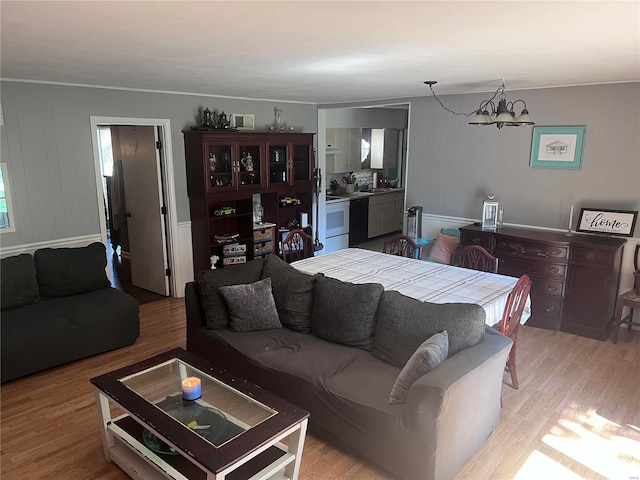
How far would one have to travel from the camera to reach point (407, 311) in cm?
286

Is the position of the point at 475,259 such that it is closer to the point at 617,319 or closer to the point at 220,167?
the point at 617,319

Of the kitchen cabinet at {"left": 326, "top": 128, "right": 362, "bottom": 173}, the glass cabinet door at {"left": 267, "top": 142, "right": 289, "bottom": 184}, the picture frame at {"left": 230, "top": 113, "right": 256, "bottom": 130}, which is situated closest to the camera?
the picture frame at {"left": 230, "top": 113, "right": 256, "bottom": 130}

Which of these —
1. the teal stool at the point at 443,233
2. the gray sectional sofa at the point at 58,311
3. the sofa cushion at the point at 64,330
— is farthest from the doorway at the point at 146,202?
the teal stool at the point at 443,233

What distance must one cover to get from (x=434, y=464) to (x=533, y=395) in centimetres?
141

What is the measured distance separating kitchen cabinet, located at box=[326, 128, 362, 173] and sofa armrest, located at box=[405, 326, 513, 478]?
5.43 meters

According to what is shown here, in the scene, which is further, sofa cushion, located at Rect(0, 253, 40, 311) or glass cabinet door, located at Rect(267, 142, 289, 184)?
glass cabinet door, located at Rect(267, 142, 289, 184)

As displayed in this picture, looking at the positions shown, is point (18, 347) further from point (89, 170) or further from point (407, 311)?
point (407, 311)

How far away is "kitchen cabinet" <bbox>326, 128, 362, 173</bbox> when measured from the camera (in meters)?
7.74

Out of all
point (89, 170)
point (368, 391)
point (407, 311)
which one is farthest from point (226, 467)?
point (89, 170)

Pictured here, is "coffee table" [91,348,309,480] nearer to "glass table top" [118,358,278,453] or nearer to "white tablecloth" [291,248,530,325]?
"glass table top" [118,358,278,453]

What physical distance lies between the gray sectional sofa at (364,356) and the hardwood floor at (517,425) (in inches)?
6.5

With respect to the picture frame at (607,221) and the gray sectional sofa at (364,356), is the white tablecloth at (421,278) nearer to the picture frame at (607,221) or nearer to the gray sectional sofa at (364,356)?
the gray sectional sofa at (364,356)

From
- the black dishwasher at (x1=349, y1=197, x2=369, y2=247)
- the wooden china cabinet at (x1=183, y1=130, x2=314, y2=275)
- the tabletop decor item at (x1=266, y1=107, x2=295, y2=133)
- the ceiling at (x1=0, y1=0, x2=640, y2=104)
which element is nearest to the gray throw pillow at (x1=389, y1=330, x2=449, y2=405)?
the ceiling at (x1=0, y1=0, x2=640, y2=104)

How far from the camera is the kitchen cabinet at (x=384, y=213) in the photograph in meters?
8.16
